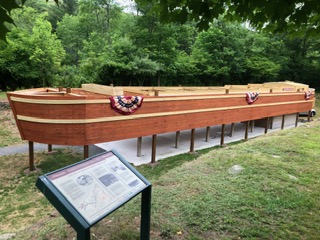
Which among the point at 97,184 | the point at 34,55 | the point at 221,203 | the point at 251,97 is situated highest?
the point at 34,55

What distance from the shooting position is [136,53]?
18.9 metres

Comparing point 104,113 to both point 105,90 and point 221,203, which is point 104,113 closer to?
point 105,90

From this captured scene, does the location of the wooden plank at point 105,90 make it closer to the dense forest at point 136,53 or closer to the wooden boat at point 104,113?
the wooden boat at point 104,113

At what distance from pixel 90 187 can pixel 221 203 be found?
263 cm

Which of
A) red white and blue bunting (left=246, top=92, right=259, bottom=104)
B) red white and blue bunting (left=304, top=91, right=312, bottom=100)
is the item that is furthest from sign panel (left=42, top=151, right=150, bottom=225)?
red white and blue bunting (left=304, top=91, right=312, bottom=100)

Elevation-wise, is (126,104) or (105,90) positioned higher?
(105,90)

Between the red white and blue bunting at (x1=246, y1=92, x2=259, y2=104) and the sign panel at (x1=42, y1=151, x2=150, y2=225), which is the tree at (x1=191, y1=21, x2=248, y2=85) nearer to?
the red white and blue bunting at (x1=246, y1=92, x2=259, y2=104)

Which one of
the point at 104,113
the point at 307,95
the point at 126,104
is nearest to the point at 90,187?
the point at 104,113

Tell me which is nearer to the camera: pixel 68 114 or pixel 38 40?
pixel 68 114

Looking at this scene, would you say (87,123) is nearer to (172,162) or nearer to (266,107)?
(172,162)

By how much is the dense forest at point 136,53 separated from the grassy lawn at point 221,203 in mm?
10913

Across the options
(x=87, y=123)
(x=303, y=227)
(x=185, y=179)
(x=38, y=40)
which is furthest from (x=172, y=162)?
(x=38, y=40)

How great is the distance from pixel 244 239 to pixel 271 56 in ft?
100

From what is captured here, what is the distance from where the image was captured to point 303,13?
9.98ft
